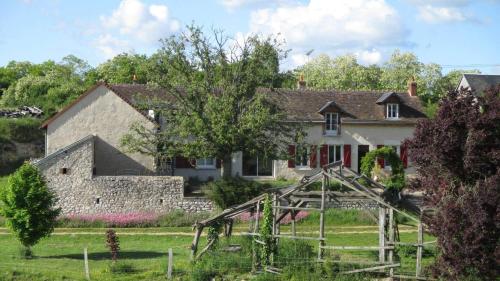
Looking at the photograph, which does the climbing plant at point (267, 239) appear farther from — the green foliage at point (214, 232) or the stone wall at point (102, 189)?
the stone wall at point (102, 189)

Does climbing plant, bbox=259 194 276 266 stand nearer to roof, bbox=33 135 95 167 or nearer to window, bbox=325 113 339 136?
roof, bbox=33 135 95 167

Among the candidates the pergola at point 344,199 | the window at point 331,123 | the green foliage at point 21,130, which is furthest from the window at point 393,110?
the green foliage at point 21,130

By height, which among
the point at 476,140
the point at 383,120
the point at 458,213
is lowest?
the point at 458,213

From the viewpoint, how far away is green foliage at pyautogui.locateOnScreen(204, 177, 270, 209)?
122 ft

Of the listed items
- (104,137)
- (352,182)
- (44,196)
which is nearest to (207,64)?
(104,137)

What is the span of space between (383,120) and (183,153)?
14671 millimetres

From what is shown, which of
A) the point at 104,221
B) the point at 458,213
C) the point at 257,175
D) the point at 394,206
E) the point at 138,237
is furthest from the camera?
the point at 257,175

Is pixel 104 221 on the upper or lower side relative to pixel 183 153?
lower

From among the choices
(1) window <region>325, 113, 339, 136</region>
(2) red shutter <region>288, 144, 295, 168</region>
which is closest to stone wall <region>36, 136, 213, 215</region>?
(2) red shutter <region>288, 144, 295, 168</region>

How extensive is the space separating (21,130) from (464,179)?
116ft

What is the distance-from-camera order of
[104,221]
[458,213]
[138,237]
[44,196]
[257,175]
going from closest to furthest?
[458,213]
[44,196]
[138,237]
[104,221]
[257,175]

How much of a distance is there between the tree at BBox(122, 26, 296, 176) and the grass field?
4.29 meters

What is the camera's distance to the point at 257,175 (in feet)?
148

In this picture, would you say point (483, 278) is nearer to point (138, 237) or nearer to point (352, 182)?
point (352, 182)
